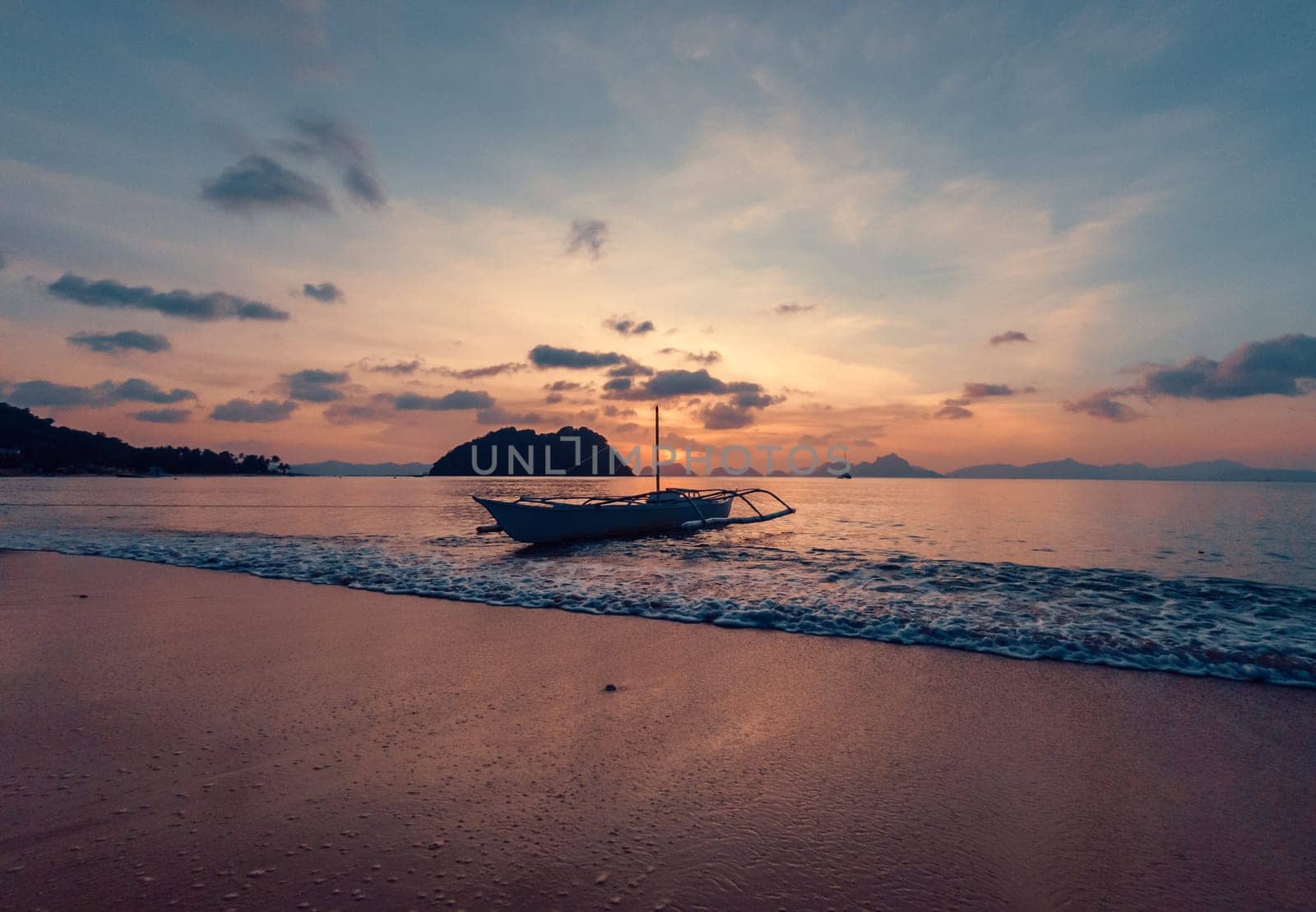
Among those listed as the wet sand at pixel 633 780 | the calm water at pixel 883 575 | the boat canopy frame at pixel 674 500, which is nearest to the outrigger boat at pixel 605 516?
the boat canopy frame at pixel 674 500

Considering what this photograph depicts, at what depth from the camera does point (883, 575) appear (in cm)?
1712

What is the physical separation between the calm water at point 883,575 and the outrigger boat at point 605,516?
2.60 feet

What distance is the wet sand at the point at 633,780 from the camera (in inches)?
135

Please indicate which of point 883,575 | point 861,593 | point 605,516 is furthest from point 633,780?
point 605,516

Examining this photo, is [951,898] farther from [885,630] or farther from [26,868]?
[885,630]

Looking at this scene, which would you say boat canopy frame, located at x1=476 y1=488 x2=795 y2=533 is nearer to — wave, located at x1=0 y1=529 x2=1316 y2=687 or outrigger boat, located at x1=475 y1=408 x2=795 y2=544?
outrigger boat, located at x1=475 y1=408 x2=795 y2=544

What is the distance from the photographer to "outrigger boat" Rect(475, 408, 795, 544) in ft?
77.3

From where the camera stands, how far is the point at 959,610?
11836 millimetres

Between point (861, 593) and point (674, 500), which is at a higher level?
point (674, 500)

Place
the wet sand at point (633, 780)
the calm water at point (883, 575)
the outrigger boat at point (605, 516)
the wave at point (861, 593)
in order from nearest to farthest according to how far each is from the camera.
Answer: the wet sand at point (633, 780) < the wave at point (861, 593) < the calm water at point (883, 575) < the outrigger boat at point (605, 516)

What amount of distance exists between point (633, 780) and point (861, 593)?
10.3 meters

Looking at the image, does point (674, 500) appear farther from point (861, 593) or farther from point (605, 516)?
point (861, 593)

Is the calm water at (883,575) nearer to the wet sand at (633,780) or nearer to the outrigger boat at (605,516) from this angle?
the outrigger boat at (605,516)

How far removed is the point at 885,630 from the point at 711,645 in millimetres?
3178
